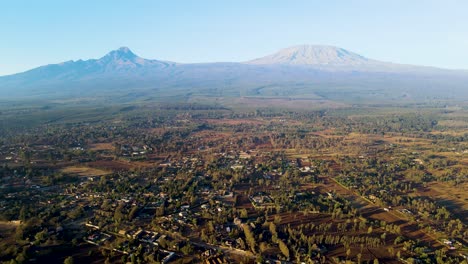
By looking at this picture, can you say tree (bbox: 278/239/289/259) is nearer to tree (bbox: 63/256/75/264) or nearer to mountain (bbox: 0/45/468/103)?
tree (bbox: 63/256/75/264)

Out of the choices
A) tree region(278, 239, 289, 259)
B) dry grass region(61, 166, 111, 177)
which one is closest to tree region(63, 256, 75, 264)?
tree region(278, 239, 289, 259)

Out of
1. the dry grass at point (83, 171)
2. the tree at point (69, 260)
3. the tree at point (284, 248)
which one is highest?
the dry grass at point (83, 171)

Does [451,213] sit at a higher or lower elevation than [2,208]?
lower

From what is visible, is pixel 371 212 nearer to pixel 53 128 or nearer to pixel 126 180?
pixel 126 180

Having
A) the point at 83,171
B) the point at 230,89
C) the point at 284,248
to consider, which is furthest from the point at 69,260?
the point at 230,89

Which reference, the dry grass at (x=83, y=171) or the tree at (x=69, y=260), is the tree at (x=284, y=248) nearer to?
the tree at (x=69, y=260)

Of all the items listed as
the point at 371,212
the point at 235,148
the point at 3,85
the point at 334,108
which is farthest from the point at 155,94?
the point at 371,212

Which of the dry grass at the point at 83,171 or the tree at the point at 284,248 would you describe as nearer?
the tree at the point at 284,248

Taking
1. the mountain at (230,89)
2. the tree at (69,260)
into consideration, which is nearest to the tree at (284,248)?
the tree at (69,260)

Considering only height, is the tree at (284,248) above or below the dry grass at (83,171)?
below

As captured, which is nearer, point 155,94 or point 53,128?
point 53,128

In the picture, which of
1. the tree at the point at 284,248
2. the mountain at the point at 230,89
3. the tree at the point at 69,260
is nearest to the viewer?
the tree at the point at 69,260
